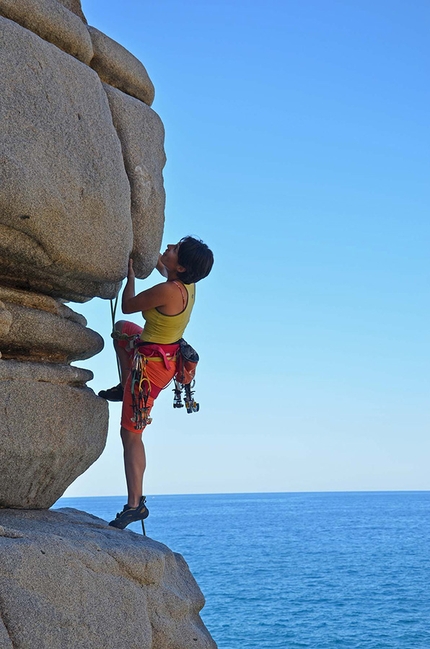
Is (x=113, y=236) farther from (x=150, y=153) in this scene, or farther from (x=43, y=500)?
(x=43, y=500)

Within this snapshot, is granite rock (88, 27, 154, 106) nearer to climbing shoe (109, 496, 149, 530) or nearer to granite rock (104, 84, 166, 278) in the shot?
granite rock (104, 84, 166, 278)

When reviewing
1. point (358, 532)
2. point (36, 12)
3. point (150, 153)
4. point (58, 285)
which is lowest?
point (358, 532)

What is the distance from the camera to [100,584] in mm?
6832

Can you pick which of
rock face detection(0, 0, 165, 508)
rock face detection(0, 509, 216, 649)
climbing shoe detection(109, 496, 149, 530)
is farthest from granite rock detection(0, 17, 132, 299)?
rock face detection(0, 509, 216, 649)

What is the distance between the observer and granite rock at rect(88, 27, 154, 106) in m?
9.41

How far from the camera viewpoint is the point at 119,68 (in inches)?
376

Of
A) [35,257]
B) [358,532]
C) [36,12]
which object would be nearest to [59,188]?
[35,257]

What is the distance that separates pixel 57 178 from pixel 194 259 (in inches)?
61.4

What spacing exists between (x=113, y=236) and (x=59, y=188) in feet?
2.60

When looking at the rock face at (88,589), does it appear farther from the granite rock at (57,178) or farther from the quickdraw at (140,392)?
the granite rock at (57,178)

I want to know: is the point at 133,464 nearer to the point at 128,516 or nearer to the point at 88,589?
the point at 128,516

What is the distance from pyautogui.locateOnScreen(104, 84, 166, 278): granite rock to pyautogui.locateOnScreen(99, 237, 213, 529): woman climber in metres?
0.56

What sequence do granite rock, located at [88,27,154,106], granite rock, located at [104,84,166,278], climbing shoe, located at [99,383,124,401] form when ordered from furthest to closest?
granite rock, located at [88,27,154,106] < granite rock, located at [104,84,166,278] < climbing shoe, located at [99,383,124,401]

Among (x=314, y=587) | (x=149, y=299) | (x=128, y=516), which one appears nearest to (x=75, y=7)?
(x=149, y=299)
